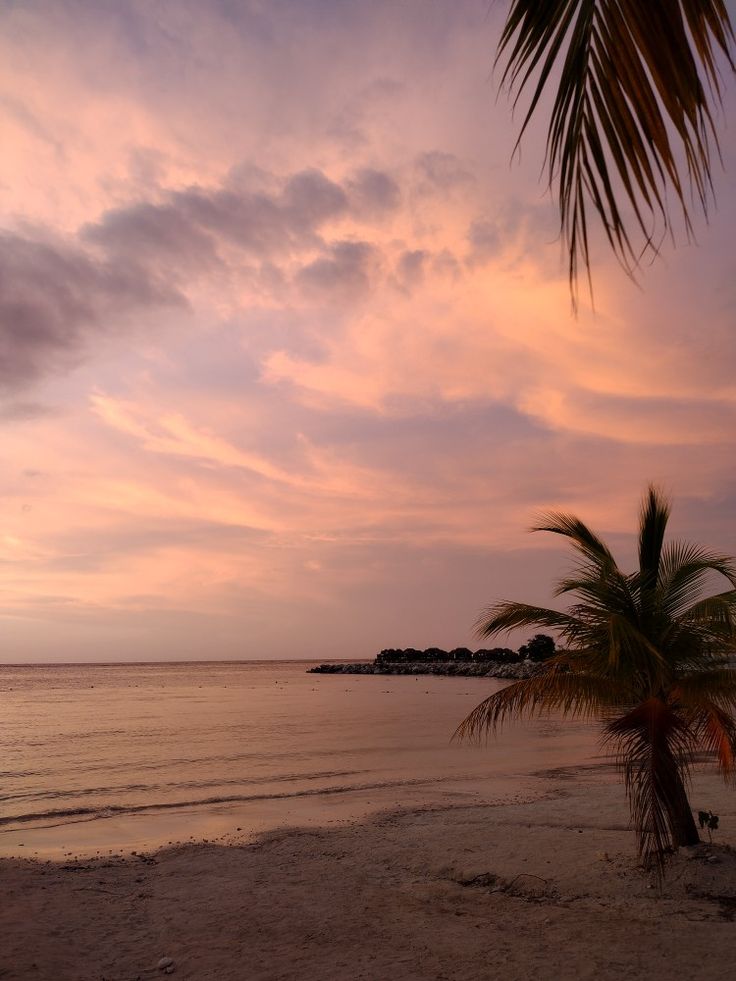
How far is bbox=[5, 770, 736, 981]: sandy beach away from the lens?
732 cm

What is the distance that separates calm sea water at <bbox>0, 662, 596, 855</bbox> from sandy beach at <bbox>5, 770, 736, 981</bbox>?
2.87m

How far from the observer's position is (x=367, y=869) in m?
10.8

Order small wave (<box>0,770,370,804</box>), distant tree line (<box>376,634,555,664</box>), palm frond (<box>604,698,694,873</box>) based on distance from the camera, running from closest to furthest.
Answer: palm frond (<box>604,698,694,873</box>) < small wave (<box>0,770,370,804</box>) < distant tree line (<box>376,634,555,664</box>)

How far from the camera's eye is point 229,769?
2194 cm

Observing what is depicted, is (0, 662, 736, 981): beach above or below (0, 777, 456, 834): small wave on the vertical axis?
above

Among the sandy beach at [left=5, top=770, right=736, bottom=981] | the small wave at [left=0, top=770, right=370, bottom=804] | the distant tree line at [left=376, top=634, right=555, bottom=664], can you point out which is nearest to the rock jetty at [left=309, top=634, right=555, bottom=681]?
the distant tree line at [left=376, top=634, right=555, bottom=664]

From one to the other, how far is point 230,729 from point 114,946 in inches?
1004

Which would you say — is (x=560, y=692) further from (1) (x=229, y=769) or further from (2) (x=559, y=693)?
(1) (x=229, y=769)

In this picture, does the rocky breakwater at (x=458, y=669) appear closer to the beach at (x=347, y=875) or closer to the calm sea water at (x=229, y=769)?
the calm sea water at (x=229, y=769)

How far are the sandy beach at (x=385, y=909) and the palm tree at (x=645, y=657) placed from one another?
0.88 meters

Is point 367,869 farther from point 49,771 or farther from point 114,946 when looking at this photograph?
point 49,771

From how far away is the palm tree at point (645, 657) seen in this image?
28.5ft

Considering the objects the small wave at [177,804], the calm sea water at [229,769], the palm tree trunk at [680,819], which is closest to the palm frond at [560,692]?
the palm tree trunk at [680,819]

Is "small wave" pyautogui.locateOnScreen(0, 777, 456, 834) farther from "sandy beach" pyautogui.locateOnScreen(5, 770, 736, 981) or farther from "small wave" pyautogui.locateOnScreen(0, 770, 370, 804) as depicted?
"sandy beach" pyautogui.locateOnScreen(5, 770, 736, 981)
